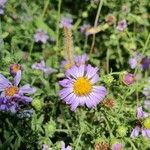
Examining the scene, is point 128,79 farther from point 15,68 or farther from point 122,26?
point 122,26

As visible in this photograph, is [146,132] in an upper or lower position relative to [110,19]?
lower

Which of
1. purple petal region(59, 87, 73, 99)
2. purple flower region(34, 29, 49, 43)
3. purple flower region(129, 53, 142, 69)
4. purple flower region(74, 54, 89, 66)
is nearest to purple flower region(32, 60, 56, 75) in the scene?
purple flower region(74, 54, 89, 66)

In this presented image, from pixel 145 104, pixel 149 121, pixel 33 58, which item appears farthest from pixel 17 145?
pixel 33 58

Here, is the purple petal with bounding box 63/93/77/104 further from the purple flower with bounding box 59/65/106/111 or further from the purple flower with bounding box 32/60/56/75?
the purple flower with bounding box 32/60/56/75

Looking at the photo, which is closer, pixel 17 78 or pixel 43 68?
pixel 17 78

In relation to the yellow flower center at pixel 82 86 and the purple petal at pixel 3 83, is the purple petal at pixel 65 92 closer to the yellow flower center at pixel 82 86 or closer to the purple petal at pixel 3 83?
the yellow flower center at pixel 82 86

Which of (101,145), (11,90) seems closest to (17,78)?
(11,90)

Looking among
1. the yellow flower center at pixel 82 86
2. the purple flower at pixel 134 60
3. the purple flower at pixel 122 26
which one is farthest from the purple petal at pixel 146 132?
the purple flower at pixel 122 26
